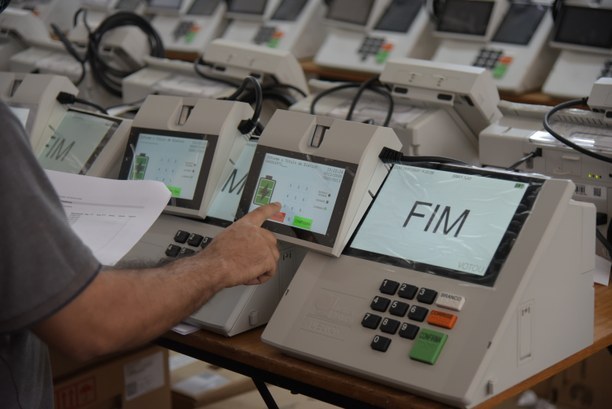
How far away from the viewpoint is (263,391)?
1570 mm

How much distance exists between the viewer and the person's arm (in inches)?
42.2

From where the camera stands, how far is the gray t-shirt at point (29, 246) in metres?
1.01

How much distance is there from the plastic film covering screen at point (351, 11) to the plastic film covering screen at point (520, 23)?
0.68m

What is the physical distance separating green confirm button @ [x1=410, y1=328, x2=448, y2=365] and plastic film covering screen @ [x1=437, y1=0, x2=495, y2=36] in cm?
291

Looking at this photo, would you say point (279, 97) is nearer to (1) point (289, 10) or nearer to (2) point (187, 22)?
(1) point (289, 10)

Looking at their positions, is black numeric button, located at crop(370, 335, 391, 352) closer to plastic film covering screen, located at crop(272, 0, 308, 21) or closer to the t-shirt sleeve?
the t-shirt sleeve

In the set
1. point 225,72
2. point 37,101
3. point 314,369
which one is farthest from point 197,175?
point 225,72

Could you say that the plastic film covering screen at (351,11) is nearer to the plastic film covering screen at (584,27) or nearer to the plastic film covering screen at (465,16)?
the plastic film covering screen at (465,16)

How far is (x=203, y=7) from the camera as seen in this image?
501 cm

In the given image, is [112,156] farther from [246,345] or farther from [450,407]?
[450,407]

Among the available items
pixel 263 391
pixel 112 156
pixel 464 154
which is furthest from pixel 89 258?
pixel 464 154

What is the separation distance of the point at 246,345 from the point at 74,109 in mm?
853

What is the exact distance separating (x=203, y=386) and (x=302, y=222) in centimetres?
106

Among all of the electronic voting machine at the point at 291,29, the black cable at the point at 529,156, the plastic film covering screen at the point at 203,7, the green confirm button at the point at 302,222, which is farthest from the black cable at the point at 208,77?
the plastic film covering screen at the point at 203,7
